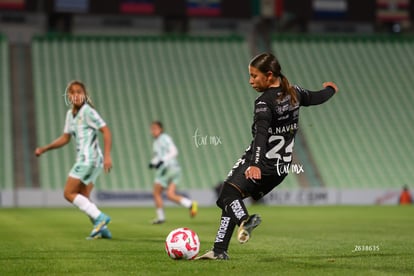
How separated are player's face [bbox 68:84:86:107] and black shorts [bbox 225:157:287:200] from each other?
14.6ft

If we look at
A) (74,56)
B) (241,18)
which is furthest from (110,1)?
(241,18)

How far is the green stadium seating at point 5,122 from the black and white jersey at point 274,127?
75.2 feet

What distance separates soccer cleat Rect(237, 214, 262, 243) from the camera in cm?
809

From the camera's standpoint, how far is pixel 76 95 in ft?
41.2

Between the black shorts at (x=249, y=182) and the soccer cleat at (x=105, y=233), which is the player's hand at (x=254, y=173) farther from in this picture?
the soccer cleat at (x=105, y=233)

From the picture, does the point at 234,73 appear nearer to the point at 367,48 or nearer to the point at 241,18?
the point at 241,18

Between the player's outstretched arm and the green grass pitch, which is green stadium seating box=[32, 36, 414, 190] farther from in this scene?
the player's outstretched arm

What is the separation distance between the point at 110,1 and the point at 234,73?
6500 mm

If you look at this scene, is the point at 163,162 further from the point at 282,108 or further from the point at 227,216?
the point at 282,108

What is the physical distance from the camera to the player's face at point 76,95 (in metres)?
12.6

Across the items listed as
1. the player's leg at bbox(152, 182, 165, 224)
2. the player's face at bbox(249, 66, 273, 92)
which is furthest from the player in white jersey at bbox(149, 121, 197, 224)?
the player's face at bbox(249, 66, 273, 92)

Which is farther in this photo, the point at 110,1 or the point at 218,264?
the point at 110,1

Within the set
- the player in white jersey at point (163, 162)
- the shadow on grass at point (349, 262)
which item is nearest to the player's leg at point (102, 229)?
the shadow on grass at point (349, 262)

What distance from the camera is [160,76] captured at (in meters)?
37.0
